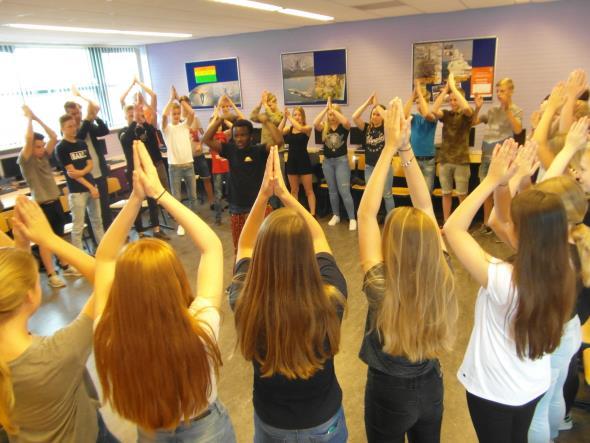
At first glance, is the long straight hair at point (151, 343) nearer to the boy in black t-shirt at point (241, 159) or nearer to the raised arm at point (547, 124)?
the raised arm at point (547, 124)

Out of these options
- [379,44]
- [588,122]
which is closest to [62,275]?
[588,122]

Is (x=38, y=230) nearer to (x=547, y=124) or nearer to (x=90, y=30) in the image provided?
(x=547, y=124)

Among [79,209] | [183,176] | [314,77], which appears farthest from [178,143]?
[314,77]

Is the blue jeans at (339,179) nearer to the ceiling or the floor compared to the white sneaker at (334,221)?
nearer to the ceiling

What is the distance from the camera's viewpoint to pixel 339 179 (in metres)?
5.79

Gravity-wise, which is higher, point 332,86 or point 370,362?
point 332,86

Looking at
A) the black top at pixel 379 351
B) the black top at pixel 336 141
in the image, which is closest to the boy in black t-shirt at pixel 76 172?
the black top at pixel 336 141

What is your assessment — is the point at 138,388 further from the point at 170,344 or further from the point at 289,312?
the point at 289,312

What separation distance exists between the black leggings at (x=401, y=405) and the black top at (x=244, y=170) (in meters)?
3.00

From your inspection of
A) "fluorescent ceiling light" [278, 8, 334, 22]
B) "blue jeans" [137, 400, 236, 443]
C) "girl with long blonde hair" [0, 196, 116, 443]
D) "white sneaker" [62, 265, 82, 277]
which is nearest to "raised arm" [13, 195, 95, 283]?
"girl with long blonde hair" [0, 196, 116, 443]

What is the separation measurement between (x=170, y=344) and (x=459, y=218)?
110 centimetres

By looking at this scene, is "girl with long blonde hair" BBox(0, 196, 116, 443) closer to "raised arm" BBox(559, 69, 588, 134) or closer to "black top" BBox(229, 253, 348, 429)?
"black top" BBox(229, 253, 348, 429)

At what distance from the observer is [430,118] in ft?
16.5

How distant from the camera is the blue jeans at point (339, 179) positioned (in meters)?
5.74
